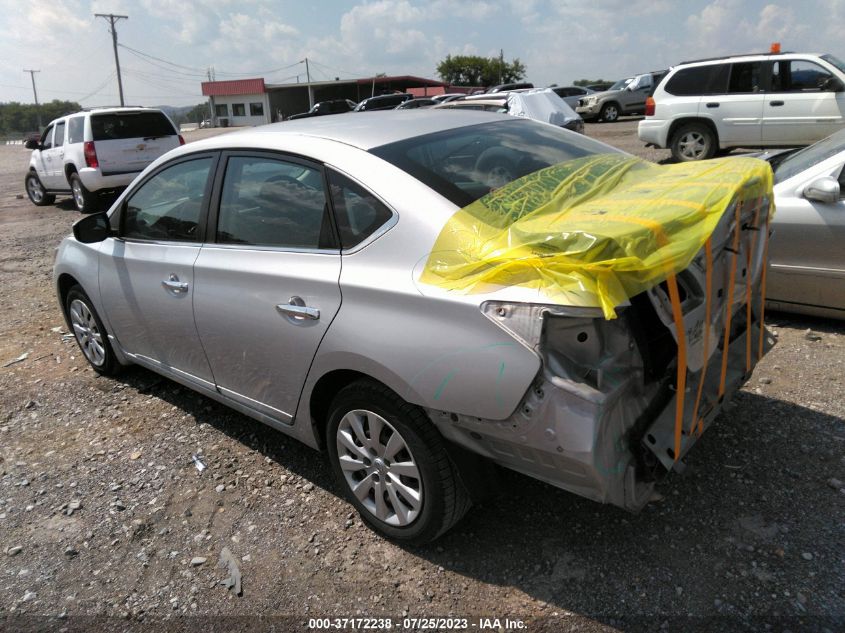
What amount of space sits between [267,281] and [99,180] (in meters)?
11.0

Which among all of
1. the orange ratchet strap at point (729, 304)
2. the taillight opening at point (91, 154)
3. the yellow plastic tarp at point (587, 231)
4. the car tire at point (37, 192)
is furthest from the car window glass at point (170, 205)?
the car tire at point (37, 192)

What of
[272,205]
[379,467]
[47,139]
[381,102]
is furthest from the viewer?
[381,102]

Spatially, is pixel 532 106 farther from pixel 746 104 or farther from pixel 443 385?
pixel 443 385

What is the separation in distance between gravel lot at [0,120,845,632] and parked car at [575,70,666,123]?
23.0 meters

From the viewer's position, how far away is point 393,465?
8.55ft

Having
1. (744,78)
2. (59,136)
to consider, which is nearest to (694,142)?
(744,78)

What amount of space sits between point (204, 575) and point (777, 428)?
2889 millimetres

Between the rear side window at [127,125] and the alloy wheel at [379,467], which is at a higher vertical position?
the rear side window at [127,125]

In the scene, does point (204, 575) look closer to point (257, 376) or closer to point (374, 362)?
point (257, 376)

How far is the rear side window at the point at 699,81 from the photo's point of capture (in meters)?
10.8

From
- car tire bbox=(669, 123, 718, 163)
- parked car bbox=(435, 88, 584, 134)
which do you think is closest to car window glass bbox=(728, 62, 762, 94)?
car tire bbox=(669, 123, 718, 163)

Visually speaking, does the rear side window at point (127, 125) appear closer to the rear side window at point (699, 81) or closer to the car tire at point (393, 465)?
the rear side window at point (699, 81)

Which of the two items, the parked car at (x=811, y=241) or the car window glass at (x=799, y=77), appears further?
the car window glass at (x=799, y=77)

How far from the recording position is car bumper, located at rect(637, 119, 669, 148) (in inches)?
445
